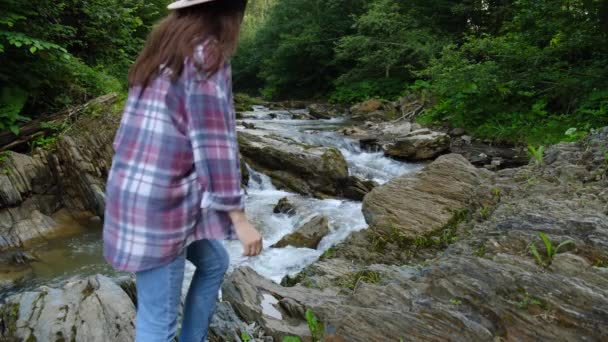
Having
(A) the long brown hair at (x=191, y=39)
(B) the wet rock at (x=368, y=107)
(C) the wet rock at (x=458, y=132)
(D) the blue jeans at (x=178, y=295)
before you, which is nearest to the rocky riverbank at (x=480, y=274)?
(D) the blue jeans at (x=178, y=295)

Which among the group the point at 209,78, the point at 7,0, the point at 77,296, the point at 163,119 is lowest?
the point at 77,296

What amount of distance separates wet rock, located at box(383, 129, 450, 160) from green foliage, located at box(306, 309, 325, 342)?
9.15 metres

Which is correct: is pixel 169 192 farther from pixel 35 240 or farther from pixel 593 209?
pixel 35 240

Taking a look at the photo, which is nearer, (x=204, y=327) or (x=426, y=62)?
(x=204, y=327)

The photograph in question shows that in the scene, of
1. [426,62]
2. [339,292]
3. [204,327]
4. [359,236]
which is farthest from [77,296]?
[426,62]

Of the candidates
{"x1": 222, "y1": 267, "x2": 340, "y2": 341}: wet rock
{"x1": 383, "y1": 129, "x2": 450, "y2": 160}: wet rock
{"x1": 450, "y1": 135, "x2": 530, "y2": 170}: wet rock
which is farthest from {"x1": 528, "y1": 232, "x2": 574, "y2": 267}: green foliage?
{"x1": 383, "y1": 129, "x2": 450, "y2": 160}: wet rock

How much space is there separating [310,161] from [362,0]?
20.5 m

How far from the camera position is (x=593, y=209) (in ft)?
11.7

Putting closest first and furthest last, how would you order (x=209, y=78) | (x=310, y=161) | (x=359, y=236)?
(x=209, y=78) → (x=359, y=236) → (x=310, y=161)

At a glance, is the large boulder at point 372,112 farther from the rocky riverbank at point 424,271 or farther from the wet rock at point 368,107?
the rocky riverbank at point 424,271

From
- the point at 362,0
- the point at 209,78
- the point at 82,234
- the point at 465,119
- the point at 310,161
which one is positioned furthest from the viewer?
the point at 362,0

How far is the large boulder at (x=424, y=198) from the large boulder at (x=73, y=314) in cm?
343

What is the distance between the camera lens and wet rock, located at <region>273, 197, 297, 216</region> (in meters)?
8.82

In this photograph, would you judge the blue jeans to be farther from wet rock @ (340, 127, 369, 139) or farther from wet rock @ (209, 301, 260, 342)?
wet rock @ (340, 127, 369, 139)
